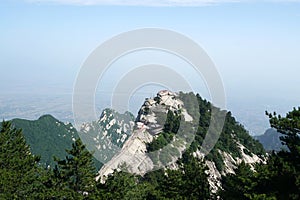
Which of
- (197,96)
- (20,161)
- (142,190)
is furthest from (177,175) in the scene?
(197,96)

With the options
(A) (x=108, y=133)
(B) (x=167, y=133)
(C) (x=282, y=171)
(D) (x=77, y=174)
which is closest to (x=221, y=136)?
(B) (x=167, y=133)

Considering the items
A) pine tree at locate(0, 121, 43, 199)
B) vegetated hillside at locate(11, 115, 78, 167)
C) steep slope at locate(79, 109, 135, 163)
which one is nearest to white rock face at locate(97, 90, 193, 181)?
steep slope at locate(79, 109, 135, 163)

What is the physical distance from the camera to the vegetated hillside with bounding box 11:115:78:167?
87387 mm

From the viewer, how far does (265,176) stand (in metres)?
18.1

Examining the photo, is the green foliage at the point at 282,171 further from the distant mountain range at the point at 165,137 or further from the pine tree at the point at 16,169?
the distant mountain range at the point at 165,137

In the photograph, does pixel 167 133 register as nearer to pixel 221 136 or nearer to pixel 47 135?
pixel 221 136

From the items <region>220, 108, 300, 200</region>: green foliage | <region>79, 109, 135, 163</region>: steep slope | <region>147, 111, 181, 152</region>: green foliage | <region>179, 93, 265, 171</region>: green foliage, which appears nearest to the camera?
<region>220, 108, 300, 200</region>: green foliage

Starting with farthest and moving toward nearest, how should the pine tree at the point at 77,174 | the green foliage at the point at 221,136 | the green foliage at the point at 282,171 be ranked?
the green foliage at the point at 221,136
the pine tree at the point at 77,174
the green foliage at the point at 282,171

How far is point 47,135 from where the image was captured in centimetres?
9562

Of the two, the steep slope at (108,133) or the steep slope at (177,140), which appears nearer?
the steep slope at (177,140)

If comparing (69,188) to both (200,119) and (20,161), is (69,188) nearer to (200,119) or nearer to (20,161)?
(20,161)

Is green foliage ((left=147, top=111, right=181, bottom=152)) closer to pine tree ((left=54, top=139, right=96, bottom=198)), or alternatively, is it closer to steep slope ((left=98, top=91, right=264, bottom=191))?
steep slope ((left=98, top=91, right=264, bottom=191))

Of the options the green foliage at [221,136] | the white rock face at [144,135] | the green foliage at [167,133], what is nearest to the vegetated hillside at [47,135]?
the white rock face at [144,135]

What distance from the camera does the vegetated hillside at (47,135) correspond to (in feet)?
287
